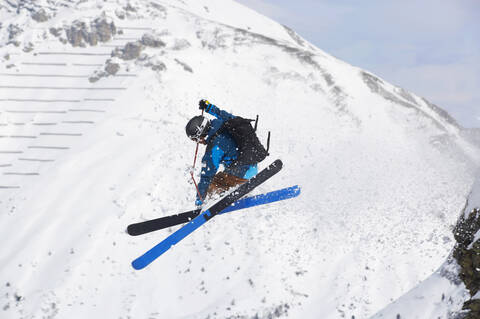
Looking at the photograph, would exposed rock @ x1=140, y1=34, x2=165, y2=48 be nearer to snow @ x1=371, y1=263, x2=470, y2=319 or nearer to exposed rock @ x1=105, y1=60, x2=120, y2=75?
exposed rock @ x1=105, y1=60, x2=120, y2=75

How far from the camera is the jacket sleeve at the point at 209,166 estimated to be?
171 inches

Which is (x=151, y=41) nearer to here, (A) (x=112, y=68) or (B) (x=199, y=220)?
(A) (x=112, y=68)

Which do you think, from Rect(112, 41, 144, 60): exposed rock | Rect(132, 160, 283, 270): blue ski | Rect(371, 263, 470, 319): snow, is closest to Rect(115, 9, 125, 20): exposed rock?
Rect(112, 41, 144, 60): exposed rock

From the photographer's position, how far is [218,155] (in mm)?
4363

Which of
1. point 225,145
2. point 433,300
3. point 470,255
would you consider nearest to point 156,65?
point 225,145

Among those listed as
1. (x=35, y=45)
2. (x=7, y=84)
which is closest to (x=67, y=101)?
(x=7, y=84)

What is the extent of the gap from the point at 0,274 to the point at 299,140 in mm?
19697

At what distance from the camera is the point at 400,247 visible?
15281 mm

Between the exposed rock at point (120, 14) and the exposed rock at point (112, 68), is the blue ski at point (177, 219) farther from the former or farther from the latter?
the exposed rock at point (120, 14)

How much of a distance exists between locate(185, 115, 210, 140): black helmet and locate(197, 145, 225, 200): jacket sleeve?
0.84 feet

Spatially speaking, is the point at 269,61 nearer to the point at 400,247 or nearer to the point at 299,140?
the point at 299,140

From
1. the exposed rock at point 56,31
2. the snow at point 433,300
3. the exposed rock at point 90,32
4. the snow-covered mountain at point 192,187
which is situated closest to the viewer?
the snow at point 433,300

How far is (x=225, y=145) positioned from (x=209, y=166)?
1.24 ft

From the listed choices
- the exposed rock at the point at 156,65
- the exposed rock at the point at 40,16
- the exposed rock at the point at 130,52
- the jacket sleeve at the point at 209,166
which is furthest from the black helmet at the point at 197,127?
the exposed rock at the point at 40,16
